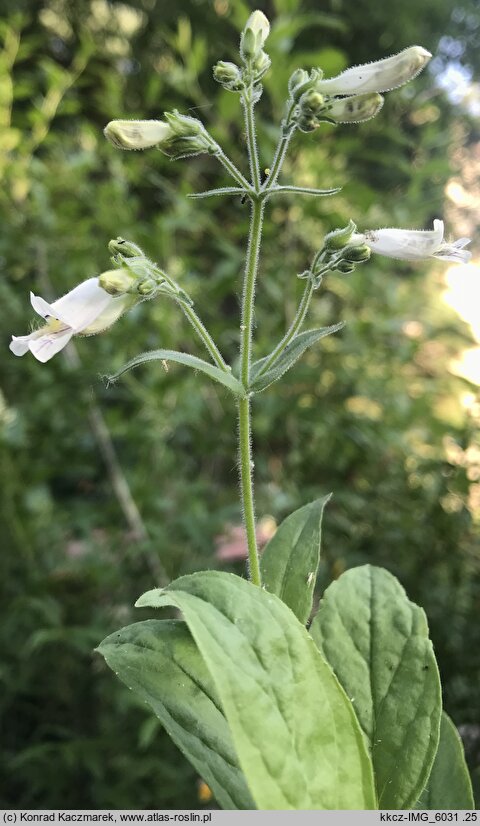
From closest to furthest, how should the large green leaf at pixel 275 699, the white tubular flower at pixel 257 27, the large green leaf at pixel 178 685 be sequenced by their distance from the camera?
1. the large green leaf at pixel 275 699
2. the large green leaf at pixel 178 685
3. the white tubular flower at pixel 257 27

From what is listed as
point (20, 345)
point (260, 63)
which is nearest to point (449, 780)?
point (20, 345)

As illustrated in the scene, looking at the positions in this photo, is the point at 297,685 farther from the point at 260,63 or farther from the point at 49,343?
the point at 260,63

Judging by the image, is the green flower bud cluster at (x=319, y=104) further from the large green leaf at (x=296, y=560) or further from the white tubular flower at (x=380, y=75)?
the large green leaf at (x=296, y=560)

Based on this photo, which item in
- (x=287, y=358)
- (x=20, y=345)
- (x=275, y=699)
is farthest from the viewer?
(x=20, y=345)

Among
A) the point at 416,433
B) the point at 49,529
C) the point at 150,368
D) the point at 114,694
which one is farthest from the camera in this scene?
the point at 416,433

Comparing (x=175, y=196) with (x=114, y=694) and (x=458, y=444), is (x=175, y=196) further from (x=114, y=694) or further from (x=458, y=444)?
(x=114, y=694)

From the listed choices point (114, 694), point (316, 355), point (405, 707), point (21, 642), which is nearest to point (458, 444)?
point (316, 355)

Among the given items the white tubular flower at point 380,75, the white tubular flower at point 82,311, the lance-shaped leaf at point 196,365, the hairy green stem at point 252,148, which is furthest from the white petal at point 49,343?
the white tubular flower at point 380,75
